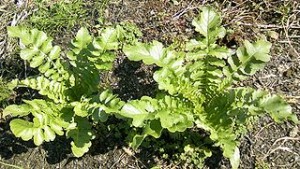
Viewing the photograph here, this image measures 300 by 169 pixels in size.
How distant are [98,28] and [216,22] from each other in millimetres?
1097

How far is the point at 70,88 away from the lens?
3510 mm

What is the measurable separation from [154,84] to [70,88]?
59 centimetres

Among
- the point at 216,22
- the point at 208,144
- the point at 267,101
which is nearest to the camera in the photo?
the point at 267,101

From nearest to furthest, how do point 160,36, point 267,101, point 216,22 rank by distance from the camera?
point 267,101 < point 216,22 < point 160,36

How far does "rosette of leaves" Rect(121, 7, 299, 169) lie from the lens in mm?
3049

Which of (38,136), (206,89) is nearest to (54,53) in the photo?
(38,136)

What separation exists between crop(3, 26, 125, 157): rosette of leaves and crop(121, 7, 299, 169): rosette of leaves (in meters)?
0.21

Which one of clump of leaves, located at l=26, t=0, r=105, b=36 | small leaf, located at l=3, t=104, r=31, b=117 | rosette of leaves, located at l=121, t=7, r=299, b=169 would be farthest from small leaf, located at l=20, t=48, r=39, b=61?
clump of leaves, located at l=26, t=0, r=105, b=36

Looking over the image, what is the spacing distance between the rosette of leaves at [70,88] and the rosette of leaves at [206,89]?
206 mm

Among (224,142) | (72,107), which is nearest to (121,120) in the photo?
(72,107)

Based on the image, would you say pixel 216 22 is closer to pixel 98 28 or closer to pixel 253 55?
pixel 253 55

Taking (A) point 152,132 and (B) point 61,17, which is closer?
(A) point 152,132

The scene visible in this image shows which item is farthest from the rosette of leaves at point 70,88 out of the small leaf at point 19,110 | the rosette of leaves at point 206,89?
the rosette of leaves at point 206,89

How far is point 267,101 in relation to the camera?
2.99 meters
